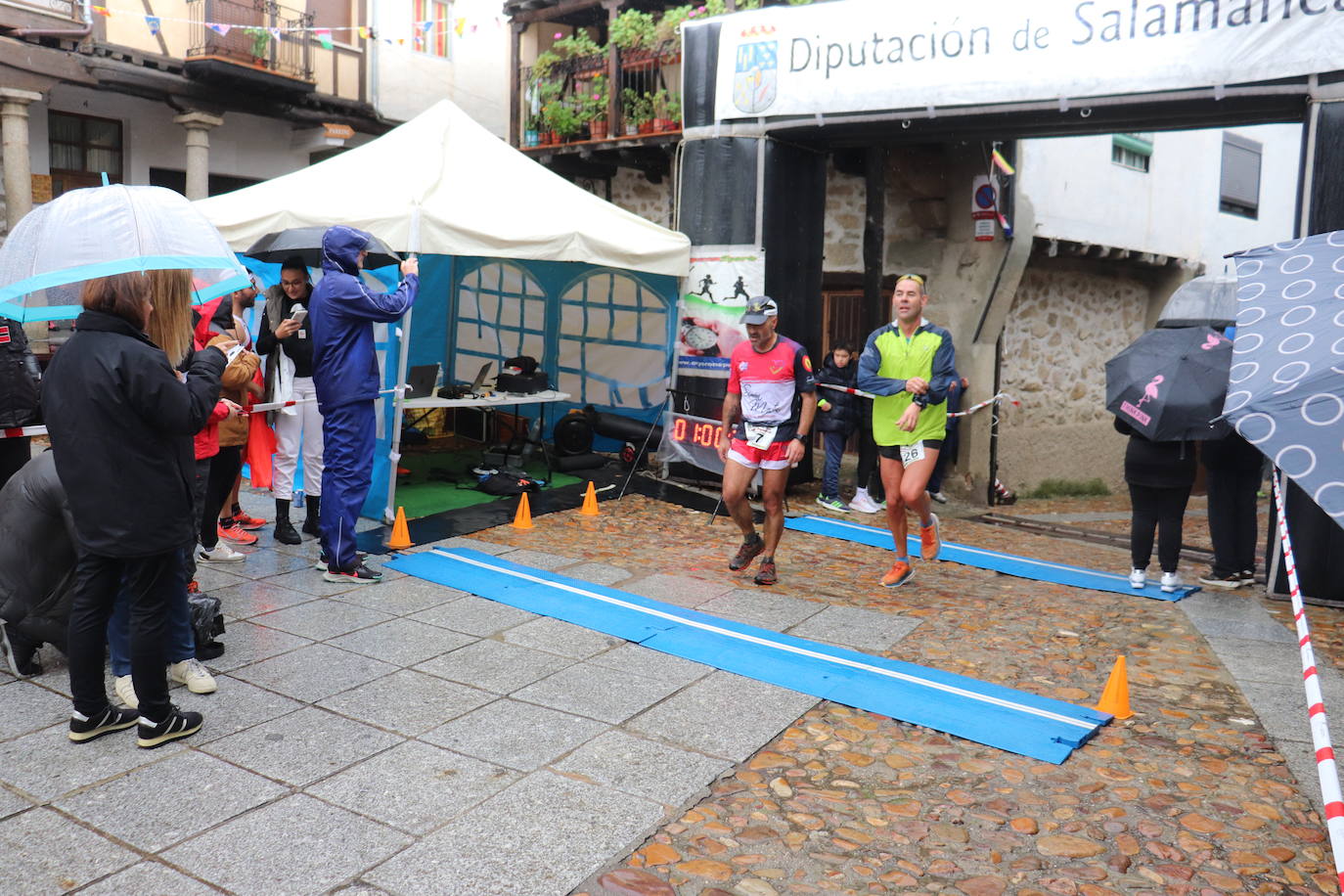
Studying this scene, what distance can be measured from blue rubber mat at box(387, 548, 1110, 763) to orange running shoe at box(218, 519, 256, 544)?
110cm

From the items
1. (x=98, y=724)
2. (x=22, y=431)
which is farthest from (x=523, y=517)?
(x=98, y=724)

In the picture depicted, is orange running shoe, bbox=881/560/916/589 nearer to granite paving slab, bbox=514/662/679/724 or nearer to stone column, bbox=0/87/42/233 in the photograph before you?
granite paving slab, bbox=514/662/679/724

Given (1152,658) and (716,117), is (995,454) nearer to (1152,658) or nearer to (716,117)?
(716,117)

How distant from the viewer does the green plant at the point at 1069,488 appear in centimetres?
1339

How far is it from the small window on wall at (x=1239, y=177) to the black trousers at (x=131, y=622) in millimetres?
15060

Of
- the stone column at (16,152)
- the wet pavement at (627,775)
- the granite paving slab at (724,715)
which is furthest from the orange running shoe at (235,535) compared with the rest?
the stone column at (16,152)

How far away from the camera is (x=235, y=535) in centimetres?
691

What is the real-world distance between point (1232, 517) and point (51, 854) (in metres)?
6.97

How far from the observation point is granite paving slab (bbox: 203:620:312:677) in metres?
4.67

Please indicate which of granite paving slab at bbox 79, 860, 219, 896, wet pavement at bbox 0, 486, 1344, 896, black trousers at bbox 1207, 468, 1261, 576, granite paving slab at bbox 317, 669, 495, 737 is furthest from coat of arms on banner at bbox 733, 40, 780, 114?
granite paving slab at bbox 79, 860, 219, 896

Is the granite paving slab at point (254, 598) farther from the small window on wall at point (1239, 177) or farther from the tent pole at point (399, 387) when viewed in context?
the small window on wall at point (1239, 177)

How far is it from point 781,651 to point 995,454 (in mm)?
7805

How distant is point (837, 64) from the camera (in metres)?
8.54

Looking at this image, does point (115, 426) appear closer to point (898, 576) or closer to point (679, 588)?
point (679, 588)
